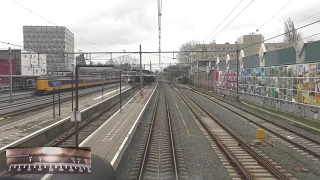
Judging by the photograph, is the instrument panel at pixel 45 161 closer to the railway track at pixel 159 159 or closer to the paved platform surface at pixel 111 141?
the railway track at pixel 159 159

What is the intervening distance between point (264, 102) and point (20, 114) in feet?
72.3

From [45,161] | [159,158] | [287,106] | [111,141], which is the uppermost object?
[45,161]

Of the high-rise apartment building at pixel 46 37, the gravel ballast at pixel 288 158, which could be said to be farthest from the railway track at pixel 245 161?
the high-rise apartment building at pixel 46 37

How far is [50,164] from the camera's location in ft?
12.4

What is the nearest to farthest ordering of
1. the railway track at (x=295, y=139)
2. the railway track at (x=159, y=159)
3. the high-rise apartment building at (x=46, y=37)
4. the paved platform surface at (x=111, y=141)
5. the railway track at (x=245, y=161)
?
1. the railway track at (x=245, y=161)
2. the railway track at (x=159, y=159)
3. the paved platform surface at (x=111, y=141)
4. the railway track at (x=295, y=139)
5. the high-rise apartment building at (x=46, y=37)

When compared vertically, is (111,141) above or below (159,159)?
above

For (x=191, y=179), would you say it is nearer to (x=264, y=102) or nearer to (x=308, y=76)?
(x=308, y=76)

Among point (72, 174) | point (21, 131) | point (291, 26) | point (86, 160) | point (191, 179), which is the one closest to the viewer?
point (72, 174)

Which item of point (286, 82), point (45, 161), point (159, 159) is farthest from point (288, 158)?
point (286, 82)

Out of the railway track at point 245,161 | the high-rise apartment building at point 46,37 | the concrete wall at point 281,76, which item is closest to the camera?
the railway track at point 245,161

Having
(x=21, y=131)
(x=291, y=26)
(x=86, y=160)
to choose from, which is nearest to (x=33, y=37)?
(x=21, y=131)

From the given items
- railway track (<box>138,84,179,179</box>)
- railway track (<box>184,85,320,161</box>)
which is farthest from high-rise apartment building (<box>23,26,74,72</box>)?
railway track (<box>184,85,320,161</box>)

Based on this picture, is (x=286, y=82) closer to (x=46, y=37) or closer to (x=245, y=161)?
(x=245, y=161)

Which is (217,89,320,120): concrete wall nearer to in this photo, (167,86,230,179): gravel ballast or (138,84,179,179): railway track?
(167,86,230,179): gravel ballast
